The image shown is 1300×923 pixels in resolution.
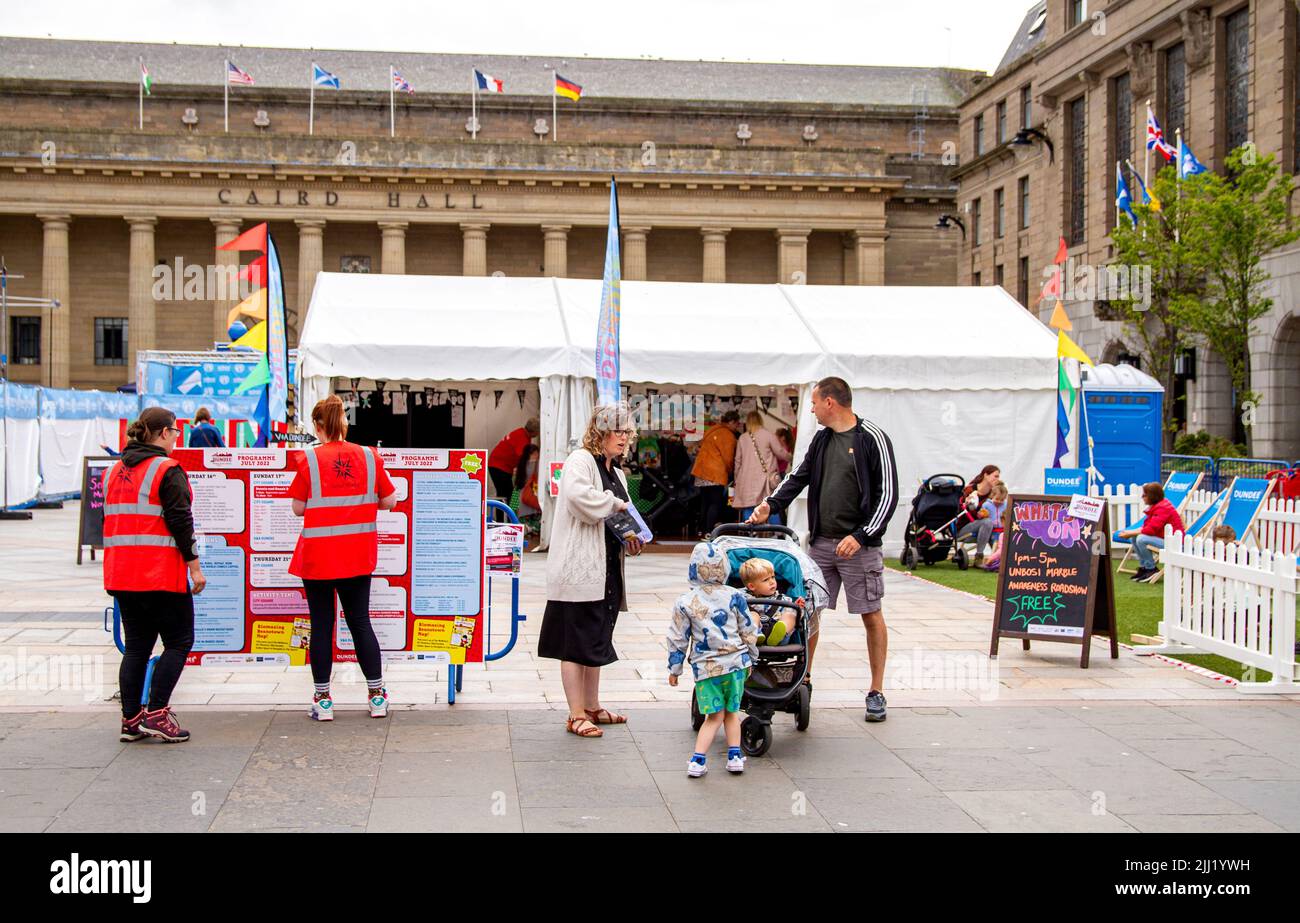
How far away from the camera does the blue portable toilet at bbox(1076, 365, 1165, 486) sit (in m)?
21.0

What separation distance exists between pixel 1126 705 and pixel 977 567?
9.13 metres

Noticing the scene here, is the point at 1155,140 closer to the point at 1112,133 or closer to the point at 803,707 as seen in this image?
the point at 1112,133

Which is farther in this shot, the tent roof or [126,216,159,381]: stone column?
[126,216,159,381]: stone column

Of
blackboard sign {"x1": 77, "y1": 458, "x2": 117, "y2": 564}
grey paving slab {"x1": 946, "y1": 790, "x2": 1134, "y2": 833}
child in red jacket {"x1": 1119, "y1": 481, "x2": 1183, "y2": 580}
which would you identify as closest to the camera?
grey paving slab {"x1": 946, "y1": 790, "x2": 1134, "y2": 833}

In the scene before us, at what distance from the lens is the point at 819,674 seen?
9484 mm

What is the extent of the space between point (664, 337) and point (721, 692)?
1207 cm

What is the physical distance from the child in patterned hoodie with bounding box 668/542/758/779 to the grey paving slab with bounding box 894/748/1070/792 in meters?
0.97

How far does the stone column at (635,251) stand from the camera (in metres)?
60.2

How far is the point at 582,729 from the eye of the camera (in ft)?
24.1

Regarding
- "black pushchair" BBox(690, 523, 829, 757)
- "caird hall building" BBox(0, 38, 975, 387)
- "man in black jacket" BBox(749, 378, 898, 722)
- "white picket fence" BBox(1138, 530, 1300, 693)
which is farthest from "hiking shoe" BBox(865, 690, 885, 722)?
"caird hall building" BBox(0, 38, 975, 387)

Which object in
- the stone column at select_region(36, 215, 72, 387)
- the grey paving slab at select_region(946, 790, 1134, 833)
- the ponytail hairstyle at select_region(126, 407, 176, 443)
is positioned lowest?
the grey paving slab at select_region(946, 790, 1134, 833)

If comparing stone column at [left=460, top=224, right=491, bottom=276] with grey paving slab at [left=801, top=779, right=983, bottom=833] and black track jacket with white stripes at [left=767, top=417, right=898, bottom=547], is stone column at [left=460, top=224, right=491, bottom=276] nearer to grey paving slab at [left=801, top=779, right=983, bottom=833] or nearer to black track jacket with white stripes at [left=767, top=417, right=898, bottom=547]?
black track jacket with white stripes at [left=767, top=417, right=898, bottom=547]

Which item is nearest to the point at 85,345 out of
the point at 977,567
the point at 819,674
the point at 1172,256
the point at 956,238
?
the point at 956,238
